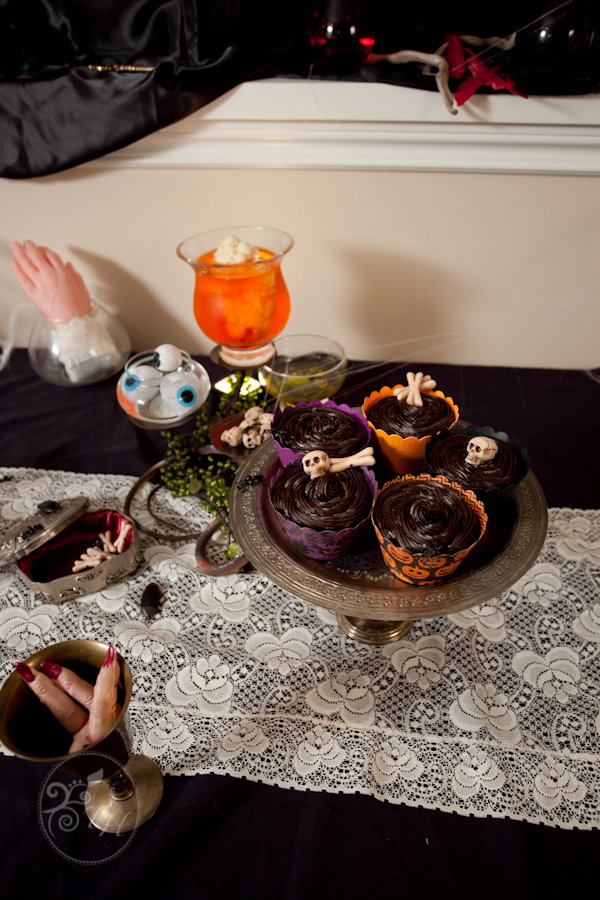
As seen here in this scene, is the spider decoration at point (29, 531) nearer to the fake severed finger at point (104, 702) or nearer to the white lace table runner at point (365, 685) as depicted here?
the white lace table runner at point (365, 685)

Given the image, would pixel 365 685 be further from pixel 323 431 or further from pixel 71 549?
pixel 71 549

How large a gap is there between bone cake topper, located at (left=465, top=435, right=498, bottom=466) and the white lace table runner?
0.28 meters

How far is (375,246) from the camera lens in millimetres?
1339

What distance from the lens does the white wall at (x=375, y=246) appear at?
1.25 meters

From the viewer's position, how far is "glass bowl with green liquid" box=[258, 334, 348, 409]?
3.99 feet

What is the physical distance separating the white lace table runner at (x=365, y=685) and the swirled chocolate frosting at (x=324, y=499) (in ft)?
0.78

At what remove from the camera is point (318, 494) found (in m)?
0.78

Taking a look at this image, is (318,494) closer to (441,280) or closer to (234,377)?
(234,377)

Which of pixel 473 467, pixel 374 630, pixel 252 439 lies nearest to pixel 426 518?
pixel 473 467

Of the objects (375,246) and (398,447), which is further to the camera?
(375,246)

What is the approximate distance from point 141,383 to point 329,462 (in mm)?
545

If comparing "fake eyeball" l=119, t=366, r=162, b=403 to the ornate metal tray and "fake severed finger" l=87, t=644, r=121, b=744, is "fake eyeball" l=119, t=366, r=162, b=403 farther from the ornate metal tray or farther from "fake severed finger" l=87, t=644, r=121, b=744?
"fake severed finger" l=87, t=644, r=121, b=744

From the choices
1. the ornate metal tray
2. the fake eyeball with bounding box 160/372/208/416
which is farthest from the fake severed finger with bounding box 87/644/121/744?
the fake eyeball with bounding box 160/372/208/416

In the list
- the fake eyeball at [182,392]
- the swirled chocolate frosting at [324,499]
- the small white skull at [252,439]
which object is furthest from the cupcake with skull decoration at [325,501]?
the fake eyeball at [182,392]
